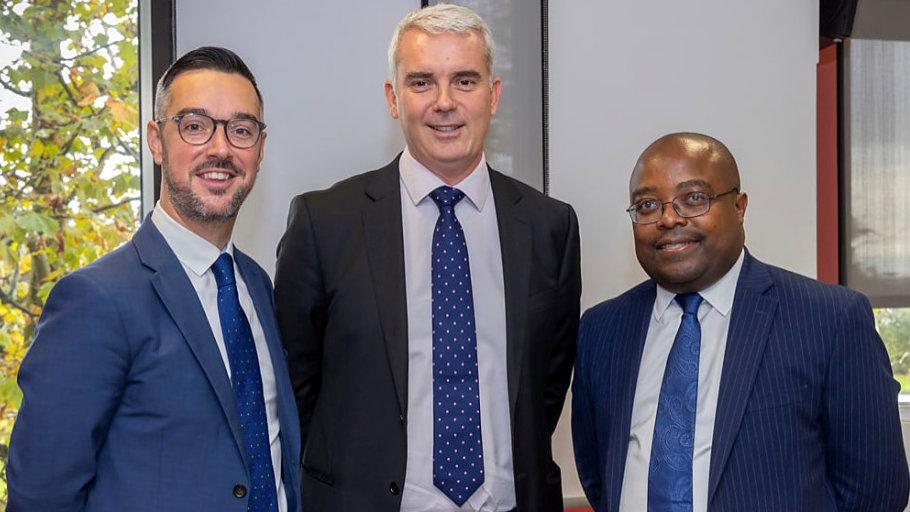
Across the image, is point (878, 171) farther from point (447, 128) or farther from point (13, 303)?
point (13, 303)

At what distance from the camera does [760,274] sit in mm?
1855

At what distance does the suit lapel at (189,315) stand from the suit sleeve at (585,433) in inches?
34.9

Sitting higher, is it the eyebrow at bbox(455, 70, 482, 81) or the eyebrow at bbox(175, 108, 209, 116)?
the eyebrow at bbox(455, 70, 482, 81)

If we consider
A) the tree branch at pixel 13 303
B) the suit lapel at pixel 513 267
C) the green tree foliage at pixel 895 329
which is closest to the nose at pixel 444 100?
the suit lapel at pixel 513 267

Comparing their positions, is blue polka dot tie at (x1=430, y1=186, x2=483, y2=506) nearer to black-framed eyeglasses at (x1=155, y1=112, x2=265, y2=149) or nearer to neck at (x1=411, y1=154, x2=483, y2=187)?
neck at (x1=411, y1=154, x2=483, y2=187)

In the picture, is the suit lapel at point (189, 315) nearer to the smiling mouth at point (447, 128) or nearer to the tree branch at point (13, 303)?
the smiling mouth at point (447, 128)

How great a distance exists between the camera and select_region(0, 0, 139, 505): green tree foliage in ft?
9.52

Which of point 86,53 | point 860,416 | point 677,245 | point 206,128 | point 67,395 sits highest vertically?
point 86,53

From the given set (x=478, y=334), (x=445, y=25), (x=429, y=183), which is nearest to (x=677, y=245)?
(x=478, y=334)

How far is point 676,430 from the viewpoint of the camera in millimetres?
1766

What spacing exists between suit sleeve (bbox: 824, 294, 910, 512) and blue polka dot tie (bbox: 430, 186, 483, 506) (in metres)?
0.70

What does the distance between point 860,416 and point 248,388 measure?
3.76 feet

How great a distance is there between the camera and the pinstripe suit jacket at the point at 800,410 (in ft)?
5.64

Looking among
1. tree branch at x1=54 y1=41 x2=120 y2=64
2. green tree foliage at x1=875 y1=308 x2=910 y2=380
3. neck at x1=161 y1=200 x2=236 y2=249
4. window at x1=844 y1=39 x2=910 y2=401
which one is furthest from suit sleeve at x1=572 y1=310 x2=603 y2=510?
green tree foliage at x1=875 y1=308 x2=910 y2=380
